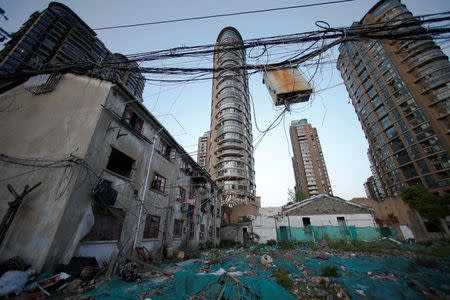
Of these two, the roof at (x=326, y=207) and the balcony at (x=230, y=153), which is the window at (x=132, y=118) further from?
the balcony at (x=230, y=153)

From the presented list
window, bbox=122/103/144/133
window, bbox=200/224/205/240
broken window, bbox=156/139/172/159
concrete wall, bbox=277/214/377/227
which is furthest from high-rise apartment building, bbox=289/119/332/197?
window, bbox=122/103/144/133

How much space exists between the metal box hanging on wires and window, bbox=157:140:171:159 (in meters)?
10.8

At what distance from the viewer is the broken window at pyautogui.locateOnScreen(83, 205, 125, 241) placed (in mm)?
8266

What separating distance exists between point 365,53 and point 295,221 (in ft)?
167

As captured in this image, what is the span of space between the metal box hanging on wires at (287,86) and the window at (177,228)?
44.5ft

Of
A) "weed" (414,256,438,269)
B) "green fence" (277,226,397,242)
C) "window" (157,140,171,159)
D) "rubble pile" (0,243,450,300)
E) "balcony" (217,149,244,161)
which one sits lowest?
"rubble pile" (0,243,450,300)

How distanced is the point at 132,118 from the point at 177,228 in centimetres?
999

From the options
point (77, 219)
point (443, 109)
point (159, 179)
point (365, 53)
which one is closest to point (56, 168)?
point (77, 219)

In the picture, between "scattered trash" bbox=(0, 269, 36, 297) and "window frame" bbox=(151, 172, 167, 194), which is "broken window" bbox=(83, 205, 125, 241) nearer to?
"scattered trash" bbox=(0, 269, 36, 297)

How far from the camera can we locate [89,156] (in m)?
8.04

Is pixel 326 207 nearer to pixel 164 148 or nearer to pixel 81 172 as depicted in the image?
pixel 164 148

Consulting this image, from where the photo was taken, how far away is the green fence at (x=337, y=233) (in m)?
20.5

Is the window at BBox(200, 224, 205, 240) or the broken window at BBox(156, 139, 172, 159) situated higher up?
the broken window at BBox(156, 139, 172, 159)

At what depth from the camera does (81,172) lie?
757 cm
